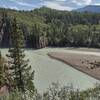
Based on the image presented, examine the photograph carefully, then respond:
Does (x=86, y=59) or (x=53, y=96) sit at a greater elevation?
(x=53, y=96)

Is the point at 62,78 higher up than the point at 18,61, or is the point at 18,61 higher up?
the point at 18,61

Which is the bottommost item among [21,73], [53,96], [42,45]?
[42,45]

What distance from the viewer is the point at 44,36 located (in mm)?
155375

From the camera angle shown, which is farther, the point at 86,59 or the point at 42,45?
the point at 42,45

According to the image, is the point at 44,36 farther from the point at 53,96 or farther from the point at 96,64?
the point at 53,96

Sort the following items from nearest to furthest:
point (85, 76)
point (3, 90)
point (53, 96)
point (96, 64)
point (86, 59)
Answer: point (53, 96) → point (3, 90) → point (85, 76) → point (96, 64) → point (86, 59)

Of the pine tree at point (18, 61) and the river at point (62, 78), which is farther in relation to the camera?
the river at point (62, 78)

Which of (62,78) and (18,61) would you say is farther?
(62,78)

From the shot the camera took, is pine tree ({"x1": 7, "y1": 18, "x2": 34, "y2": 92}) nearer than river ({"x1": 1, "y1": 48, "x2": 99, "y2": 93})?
Yes

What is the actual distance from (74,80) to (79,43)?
86.5 meters

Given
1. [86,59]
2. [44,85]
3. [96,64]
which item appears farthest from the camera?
[86,59]

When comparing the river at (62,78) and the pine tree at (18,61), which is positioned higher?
the pine tree at (18,61)

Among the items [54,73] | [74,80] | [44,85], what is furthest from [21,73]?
[54,73]

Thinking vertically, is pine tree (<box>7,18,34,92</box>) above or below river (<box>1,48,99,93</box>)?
above
